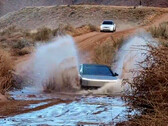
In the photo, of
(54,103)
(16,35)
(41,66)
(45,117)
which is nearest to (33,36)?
(16,35)

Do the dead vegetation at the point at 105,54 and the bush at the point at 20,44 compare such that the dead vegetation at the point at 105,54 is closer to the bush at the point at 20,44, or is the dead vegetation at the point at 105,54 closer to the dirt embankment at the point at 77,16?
the bush at the point at 20,44

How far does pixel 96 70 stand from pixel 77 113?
8958mm

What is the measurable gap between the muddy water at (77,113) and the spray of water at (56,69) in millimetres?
3859

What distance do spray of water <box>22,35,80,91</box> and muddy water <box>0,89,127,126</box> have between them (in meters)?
3.86

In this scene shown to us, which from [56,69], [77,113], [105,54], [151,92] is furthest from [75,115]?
[105,54]

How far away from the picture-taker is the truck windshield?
79.9 ft

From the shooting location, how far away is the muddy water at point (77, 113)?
14.0 metres

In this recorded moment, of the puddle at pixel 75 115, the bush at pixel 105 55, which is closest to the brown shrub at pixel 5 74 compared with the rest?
the puddle at pixel 75 115

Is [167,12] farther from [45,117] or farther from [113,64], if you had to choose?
[45,117]

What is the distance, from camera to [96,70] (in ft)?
81.4

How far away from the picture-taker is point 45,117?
14.9 metres

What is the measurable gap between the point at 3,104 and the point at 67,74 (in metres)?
7.93

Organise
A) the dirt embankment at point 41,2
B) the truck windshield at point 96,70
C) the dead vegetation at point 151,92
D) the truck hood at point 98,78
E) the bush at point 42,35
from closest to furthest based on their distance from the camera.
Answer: the dead vegetation at point 151,92
the truck hood at point 98,78
the truck windshield at point 96,70
the bush at point 42,35
the dirt embankment at point 41,2

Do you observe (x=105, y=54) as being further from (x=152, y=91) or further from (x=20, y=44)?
(x=152, y=91)
